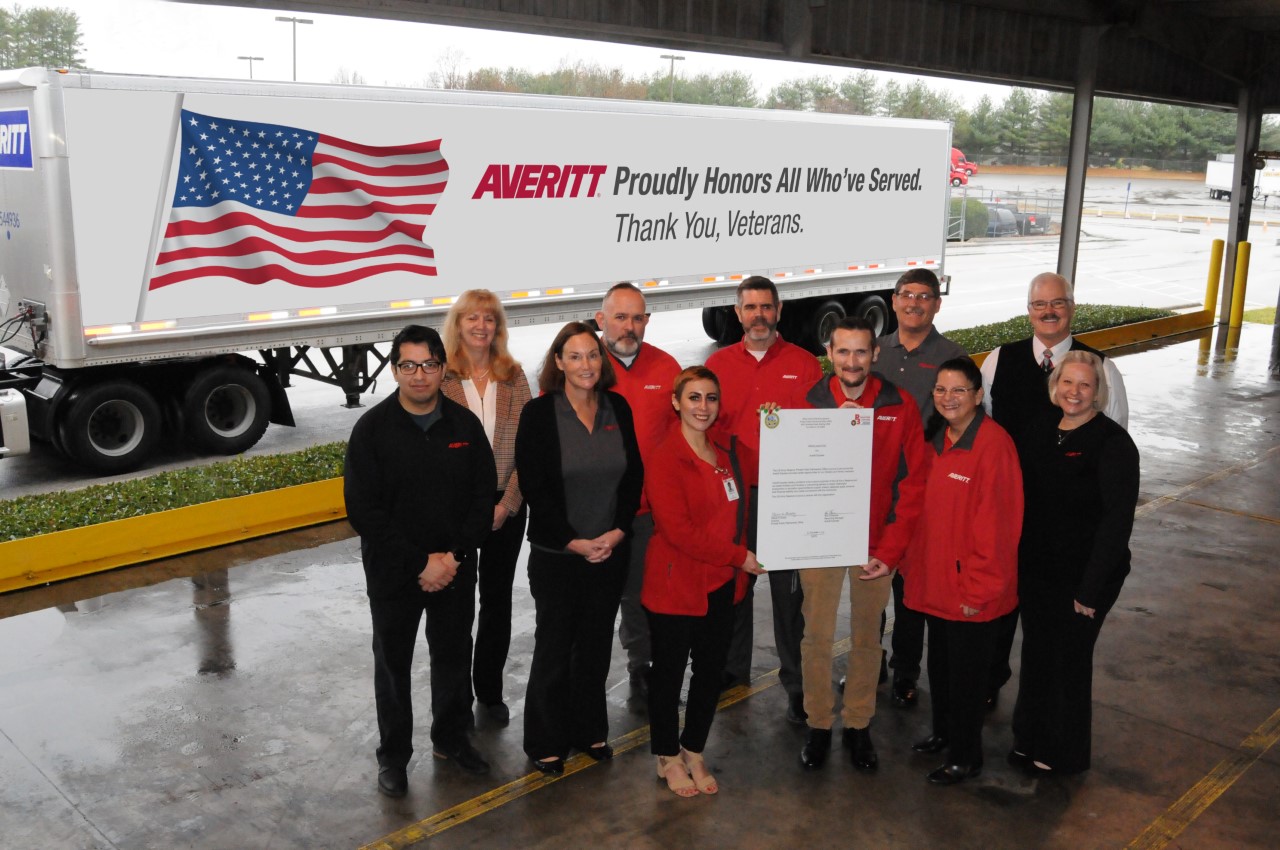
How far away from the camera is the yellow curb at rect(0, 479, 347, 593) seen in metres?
7.20

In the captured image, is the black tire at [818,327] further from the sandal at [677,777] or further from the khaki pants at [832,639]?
the sandal at [677,777]

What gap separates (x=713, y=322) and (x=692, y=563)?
13.7 m

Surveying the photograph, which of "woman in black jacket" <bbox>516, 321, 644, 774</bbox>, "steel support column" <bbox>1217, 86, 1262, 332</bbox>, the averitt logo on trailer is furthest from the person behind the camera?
"steel support column" <bbox>1217, 86, 1262, 332</bbox>

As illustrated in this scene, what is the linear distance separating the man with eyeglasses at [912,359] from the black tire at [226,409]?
707cm

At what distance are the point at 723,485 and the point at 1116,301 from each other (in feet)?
84.4

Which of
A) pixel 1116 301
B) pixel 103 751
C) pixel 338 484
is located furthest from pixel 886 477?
pixel 1116 301

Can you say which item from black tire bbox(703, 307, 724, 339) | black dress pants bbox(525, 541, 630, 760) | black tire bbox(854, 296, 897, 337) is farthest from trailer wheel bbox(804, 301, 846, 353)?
black dress pants bbox(525, 541, 630, 760)

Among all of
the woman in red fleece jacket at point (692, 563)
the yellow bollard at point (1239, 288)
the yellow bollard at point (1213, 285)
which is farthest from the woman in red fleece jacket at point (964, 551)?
the yellow bollard at point (1239, 288)

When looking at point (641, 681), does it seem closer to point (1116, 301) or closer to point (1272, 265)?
point (1116, 301)

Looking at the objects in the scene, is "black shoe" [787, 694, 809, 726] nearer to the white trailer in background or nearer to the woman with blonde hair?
the woman with blonde hair

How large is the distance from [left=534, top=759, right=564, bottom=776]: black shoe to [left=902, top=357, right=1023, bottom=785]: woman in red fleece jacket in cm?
165

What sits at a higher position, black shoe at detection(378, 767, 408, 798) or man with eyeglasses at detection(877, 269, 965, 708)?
man with eyeglasses at detection(877, 269, 965, 708)

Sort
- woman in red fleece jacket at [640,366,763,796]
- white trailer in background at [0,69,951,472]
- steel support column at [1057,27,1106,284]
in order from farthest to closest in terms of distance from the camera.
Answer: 1. steel support column at [1057,27,1106,284]
2. white trailer in background at [0,69,951,472]
3. woman in red fleece jacket at [640,366,763,796]

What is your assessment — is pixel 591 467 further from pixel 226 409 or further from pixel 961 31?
pixel 961 31
